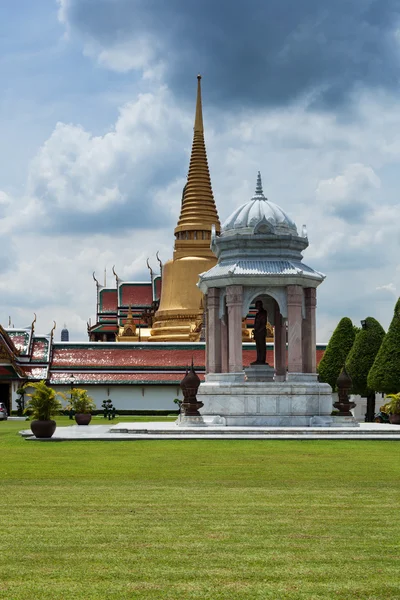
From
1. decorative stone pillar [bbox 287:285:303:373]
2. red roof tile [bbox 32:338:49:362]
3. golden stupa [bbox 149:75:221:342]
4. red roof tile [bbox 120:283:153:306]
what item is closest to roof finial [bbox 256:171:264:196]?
decorative stone pillar [bbox 287:285:303:373]

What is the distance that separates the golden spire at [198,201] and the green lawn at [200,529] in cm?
5506

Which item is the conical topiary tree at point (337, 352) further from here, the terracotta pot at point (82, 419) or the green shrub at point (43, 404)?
the green shrub at point (43, 404)

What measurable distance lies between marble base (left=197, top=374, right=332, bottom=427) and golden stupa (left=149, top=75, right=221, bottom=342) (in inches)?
1601

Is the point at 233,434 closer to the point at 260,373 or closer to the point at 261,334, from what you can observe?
the point at 260,373

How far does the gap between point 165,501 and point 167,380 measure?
148ft

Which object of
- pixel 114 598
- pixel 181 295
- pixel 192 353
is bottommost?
pixel 114 598

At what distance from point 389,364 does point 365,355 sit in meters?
4.40

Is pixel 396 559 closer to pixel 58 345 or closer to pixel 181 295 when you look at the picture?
pixel 58 345

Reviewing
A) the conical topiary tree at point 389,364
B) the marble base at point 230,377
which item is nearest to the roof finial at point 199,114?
the conical topiary tree at point 389,364

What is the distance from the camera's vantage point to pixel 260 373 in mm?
35094

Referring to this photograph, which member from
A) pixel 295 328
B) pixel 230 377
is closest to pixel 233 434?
pixel 230 377

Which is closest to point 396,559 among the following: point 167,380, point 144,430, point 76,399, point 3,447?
point 3,447

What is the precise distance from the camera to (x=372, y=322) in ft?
167

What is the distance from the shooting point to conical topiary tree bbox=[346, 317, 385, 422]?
49.9 metres
